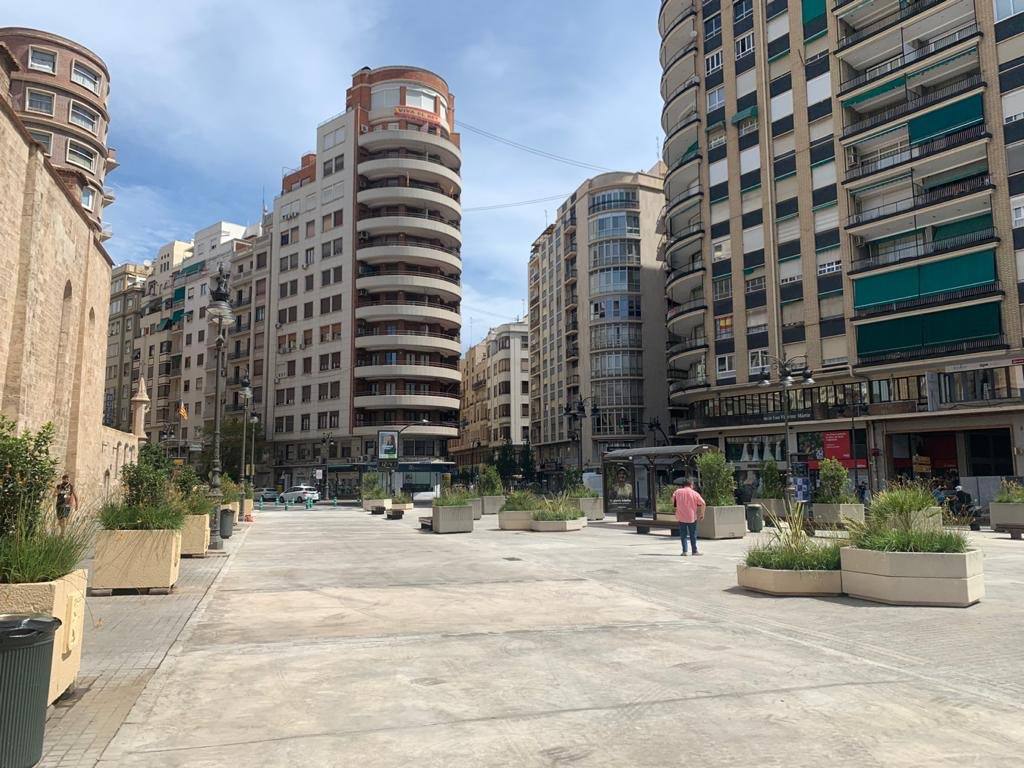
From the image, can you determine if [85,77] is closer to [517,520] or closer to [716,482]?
[517,520]

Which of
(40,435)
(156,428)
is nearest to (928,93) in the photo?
(40,435)

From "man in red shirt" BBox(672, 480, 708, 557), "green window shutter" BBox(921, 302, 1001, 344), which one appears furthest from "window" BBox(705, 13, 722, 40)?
"man in red shirt" BBox(672, 480, 708, 557)

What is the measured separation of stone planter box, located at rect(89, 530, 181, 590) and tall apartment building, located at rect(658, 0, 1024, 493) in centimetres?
2936

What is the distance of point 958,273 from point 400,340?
45.3 meters

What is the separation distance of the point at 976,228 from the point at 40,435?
Result: 45148 millimetres

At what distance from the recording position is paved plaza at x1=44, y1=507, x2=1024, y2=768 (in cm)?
439

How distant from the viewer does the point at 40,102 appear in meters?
45.0

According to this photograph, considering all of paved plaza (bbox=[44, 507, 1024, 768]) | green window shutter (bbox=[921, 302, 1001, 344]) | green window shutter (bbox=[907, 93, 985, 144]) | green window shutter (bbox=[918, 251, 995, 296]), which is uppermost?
green window shutter (bbox=[907, 93, 985, 144])

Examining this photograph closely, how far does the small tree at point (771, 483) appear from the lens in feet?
81.0

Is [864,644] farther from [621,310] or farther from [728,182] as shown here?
[621,310]

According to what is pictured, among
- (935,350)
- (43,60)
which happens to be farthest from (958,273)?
(43,60)

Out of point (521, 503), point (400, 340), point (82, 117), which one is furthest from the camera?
point (400, 340)

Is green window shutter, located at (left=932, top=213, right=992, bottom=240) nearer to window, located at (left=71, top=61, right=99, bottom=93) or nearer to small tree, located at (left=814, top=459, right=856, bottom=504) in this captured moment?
small tree, located at (left=814, top=459, right=856, bottom=504)

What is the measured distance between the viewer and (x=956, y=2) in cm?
4078
